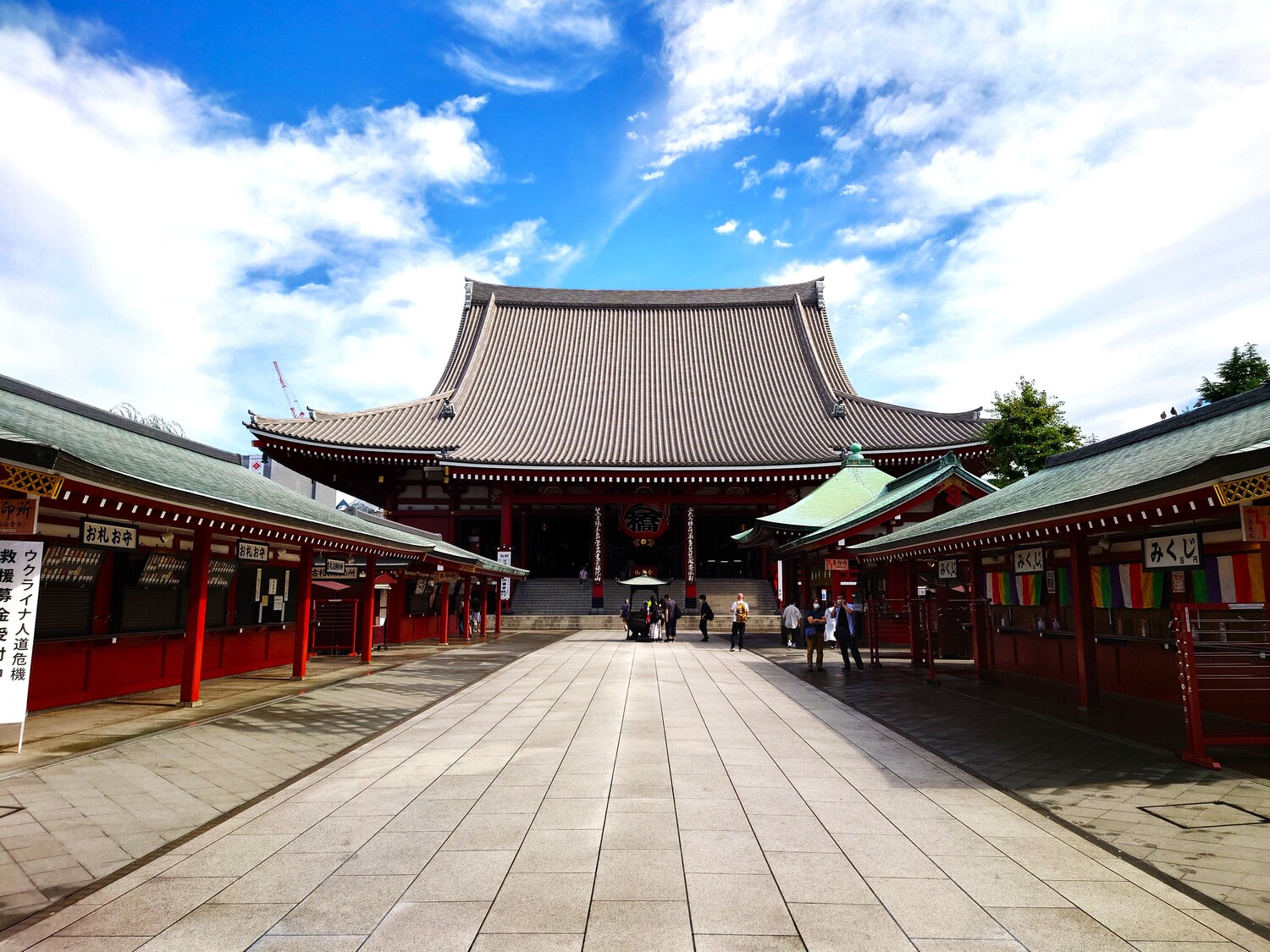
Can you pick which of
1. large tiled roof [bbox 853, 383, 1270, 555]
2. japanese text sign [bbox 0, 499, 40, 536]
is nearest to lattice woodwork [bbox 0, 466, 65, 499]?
japanese text sign [bbox 0, 499, 40, 536]

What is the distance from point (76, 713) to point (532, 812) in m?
7.16

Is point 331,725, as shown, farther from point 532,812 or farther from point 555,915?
point 555,915

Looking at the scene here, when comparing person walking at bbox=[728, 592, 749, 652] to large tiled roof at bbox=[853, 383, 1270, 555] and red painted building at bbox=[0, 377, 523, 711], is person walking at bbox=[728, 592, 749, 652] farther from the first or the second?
red painted building at bbox=[0, 377, 523, 711]

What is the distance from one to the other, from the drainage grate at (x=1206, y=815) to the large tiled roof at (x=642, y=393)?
23131 mm

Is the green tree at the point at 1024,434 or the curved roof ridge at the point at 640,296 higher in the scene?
the curved roof ridge at the point at 640,296

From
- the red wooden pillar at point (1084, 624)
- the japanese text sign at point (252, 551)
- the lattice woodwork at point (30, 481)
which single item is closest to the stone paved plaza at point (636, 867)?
the lattice woodwork at point (30, 481)

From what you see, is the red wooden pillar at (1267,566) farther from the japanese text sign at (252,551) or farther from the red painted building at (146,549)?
the japanese text sign at (252,551)

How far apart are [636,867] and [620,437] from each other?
2819 cm

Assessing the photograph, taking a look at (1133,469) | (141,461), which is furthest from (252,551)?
(1133,469)

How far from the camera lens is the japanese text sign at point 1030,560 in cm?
1186

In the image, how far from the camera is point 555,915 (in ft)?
13.3

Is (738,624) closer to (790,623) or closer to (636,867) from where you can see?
(790,623)

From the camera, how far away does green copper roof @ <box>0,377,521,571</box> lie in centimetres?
691

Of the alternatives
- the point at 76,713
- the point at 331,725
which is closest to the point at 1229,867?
the point at 331,725
